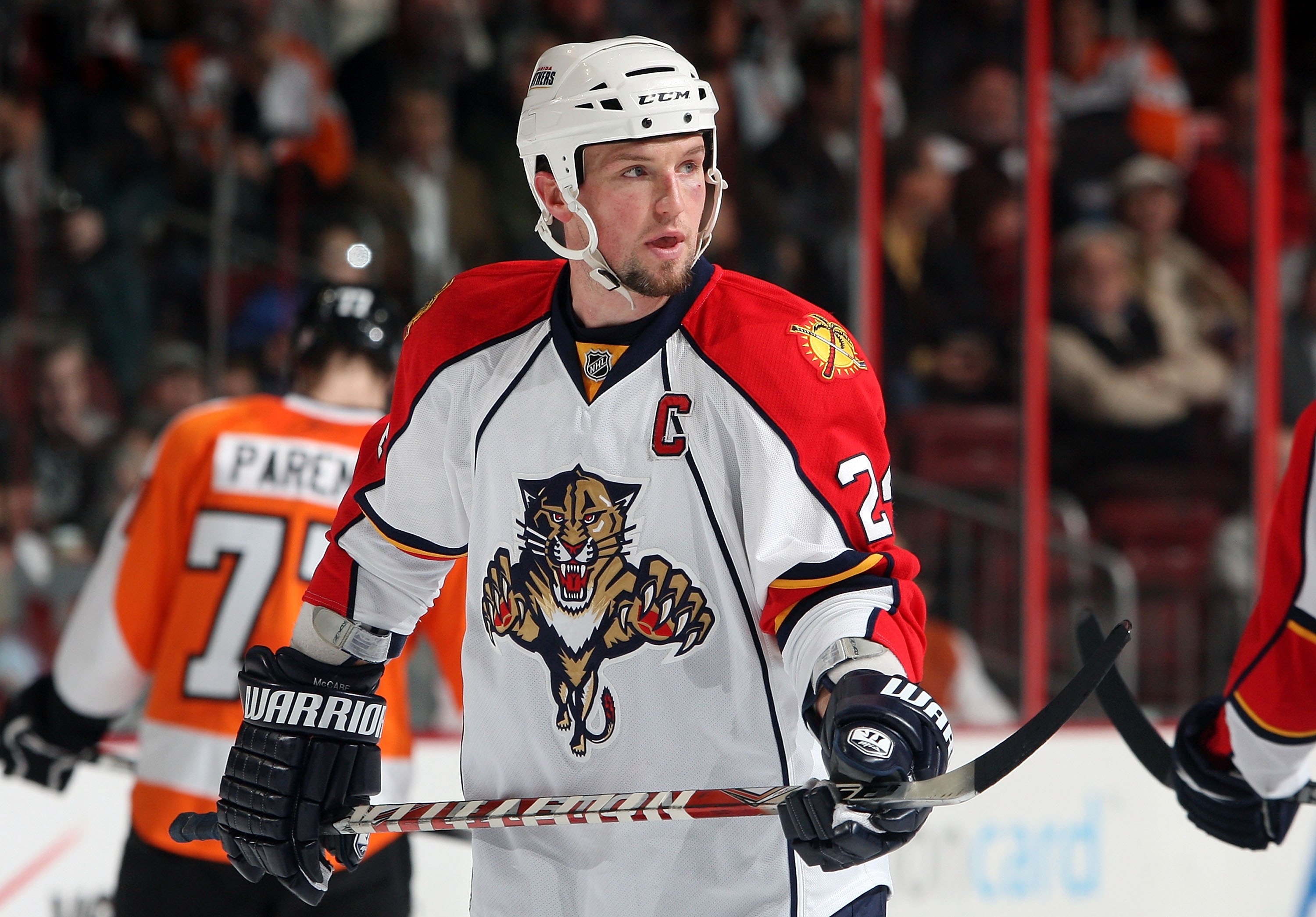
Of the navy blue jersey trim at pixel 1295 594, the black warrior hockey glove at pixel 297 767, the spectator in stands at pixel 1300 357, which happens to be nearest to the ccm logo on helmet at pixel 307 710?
the black warrior hockey glove at pixel 297 767

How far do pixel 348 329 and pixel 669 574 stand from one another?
98 centimetres

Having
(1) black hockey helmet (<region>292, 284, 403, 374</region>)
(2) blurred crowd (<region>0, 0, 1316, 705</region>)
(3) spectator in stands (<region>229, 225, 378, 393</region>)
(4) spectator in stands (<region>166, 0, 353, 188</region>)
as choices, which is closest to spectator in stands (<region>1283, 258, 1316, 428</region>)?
(2) blurred crowd (<region>0, 0, 1316, 705</region>)

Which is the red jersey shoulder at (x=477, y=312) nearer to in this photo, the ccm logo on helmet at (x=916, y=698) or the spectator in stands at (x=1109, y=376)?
the ccm logo on helmet at (x=916, y=698)

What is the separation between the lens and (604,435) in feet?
5.47

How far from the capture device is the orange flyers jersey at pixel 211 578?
2338 mm

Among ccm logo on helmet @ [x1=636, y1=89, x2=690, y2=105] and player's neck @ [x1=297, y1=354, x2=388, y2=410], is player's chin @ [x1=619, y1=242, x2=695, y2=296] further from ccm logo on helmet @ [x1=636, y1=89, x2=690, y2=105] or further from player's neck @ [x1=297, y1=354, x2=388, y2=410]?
player's neck @ [x1=297, y1=354, x2=388, y2=410]

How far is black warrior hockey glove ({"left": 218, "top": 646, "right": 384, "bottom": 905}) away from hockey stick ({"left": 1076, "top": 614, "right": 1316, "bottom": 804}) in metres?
0.94

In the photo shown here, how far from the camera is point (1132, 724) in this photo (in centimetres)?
230

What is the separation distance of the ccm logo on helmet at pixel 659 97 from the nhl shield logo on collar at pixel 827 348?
262 mm

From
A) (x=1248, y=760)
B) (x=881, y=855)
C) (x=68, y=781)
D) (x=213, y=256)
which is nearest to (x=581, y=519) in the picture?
(x=881, y=855)

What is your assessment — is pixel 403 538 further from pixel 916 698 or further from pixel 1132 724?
pixel 1132 724

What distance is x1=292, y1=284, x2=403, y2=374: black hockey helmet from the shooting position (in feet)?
8.07

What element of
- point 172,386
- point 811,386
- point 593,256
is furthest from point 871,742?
point 172,386

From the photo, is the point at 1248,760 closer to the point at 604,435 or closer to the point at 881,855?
the point at 881,855
